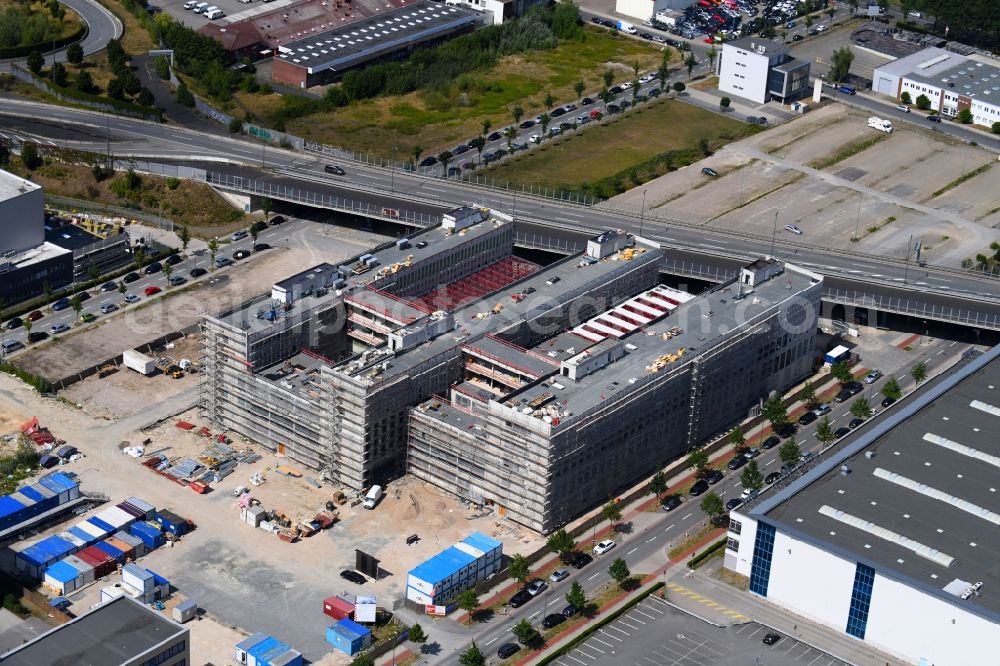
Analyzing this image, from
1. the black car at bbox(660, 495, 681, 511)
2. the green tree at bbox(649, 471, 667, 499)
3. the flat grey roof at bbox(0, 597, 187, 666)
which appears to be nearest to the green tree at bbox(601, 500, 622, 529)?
the green tree at bbox(649, 471, 667, 499)

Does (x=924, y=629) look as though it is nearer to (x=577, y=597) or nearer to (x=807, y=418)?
(x=577, y=597)

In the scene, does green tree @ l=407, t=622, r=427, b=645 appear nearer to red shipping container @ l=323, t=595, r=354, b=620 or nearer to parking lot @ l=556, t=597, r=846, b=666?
red shipping container @ l=323, t=595, r=354, b=620

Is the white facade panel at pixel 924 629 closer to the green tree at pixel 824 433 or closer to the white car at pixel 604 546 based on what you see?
the white car at pixel 604 546

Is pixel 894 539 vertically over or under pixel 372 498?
over

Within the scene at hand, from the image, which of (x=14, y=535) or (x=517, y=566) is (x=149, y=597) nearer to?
(x=14, y=535)

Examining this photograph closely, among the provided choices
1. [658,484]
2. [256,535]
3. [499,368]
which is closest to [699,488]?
[658,484]

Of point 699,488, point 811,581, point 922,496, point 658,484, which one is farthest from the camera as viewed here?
point 699,488

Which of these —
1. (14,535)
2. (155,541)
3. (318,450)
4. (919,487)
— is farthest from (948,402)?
(14,535)

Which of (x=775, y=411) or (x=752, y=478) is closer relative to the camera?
(x=752, y=478)
